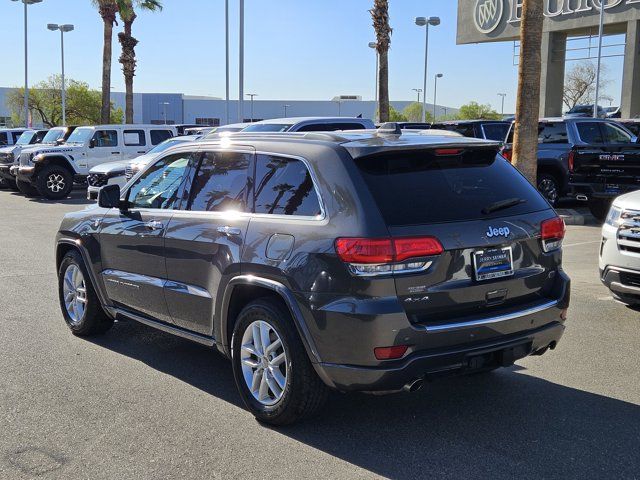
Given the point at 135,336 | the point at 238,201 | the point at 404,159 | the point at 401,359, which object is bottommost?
the point at 135,336

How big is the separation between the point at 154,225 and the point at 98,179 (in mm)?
12650

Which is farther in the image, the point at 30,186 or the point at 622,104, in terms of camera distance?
Answer: the point at 622,104

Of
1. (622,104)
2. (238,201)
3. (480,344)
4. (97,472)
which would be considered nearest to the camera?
(97,472)

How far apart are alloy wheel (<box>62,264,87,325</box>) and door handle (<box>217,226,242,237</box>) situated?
224 centimetres

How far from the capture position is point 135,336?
6586 millimetres

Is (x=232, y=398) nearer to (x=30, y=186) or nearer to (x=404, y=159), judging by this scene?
(x=404, y=159)

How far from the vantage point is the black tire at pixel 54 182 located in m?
20.5

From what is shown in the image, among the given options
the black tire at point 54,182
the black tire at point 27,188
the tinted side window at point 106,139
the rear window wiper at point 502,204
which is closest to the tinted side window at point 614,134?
the rear window wiper at point 502,204

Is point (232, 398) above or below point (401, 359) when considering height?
below

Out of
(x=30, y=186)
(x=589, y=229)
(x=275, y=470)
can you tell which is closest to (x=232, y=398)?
(x=275, y=470)

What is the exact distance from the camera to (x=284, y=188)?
4.49 meters

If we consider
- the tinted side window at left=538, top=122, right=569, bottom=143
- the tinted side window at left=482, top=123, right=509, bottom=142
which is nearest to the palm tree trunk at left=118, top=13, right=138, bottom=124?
the tinted side window at left=482, top=123, right=509, bottom=142

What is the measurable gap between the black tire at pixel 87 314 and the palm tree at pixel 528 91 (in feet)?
33.7

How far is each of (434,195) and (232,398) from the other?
6.64 ft
